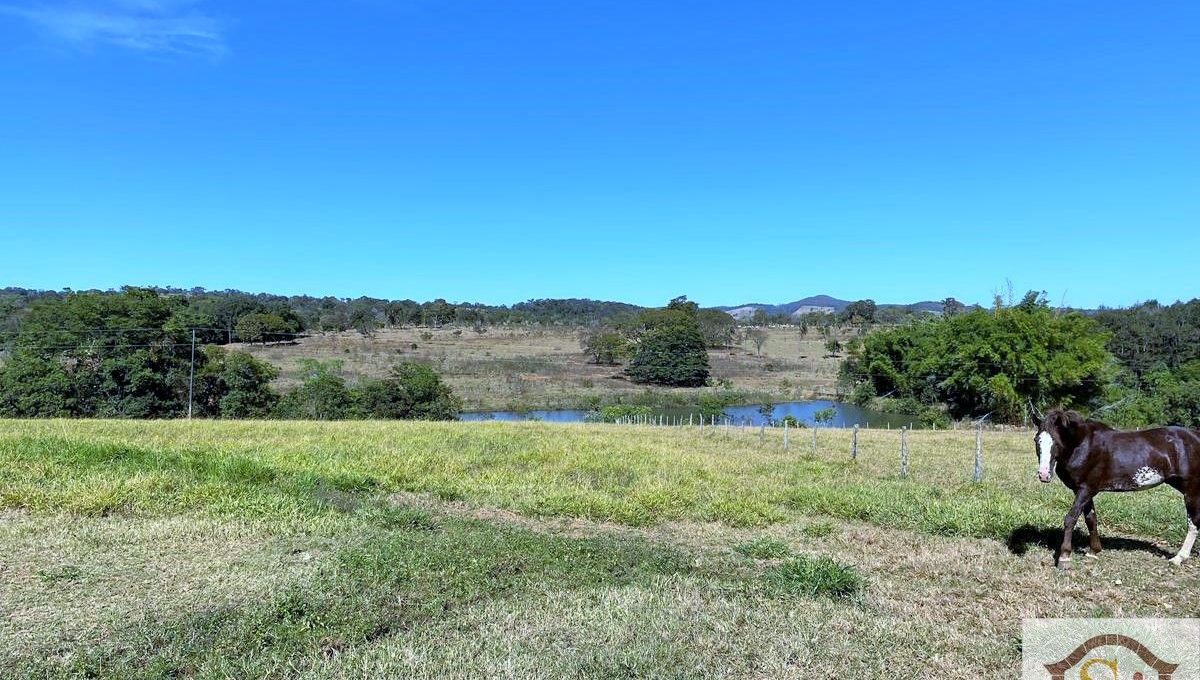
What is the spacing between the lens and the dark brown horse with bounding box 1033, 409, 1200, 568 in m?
7.39

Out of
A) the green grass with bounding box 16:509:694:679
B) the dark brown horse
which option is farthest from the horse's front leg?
the green grass with bounding box 16:509:694:679

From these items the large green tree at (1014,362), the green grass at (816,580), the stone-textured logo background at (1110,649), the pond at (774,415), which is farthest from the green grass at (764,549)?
the pond at (774,415)

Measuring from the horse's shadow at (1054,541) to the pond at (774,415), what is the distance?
140ft

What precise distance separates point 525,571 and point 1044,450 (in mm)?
5731

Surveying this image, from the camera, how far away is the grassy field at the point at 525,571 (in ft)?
16.1

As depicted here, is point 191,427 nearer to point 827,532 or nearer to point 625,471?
point 625,471

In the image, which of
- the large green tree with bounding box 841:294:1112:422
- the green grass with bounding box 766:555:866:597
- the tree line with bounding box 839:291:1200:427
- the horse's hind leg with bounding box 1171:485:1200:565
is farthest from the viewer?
the large green tree with bounding box 841:294:1112:422

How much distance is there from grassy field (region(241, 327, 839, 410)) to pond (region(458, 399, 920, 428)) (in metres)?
3.00

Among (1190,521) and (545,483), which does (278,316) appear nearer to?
(545,483)

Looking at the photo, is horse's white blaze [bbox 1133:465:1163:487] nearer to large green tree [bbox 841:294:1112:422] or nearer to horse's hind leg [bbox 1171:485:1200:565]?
horse's hind leg [bbox 1171:485:1200:565]

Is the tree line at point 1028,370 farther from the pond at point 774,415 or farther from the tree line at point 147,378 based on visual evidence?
the tree line at point 147,378

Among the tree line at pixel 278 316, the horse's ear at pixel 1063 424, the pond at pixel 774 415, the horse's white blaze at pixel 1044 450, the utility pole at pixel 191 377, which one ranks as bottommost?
the pond at pixel 774 415

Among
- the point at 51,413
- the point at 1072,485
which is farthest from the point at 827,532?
the point at 51,413

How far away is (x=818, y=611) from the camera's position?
580 cm
